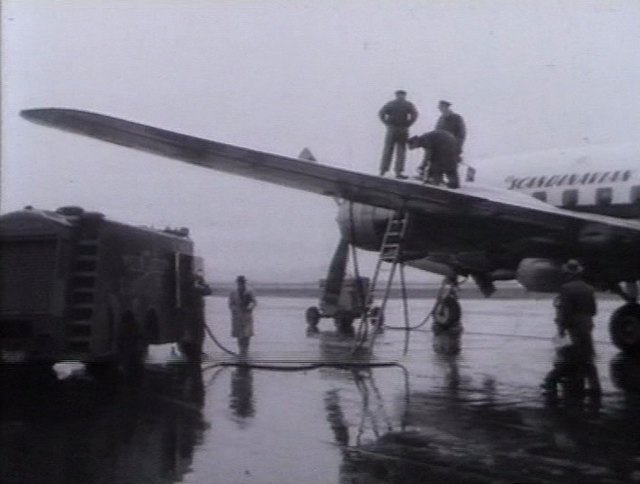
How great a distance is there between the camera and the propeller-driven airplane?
1312 cm

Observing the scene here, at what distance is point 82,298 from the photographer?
11.8 meters

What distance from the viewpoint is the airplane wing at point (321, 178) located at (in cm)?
1238

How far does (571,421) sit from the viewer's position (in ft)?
29.4

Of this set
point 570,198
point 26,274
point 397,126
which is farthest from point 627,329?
point 26,274

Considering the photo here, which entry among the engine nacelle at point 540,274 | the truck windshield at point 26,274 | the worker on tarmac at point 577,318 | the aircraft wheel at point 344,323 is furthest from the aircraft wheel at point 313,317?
the truck windshield at point 26,274

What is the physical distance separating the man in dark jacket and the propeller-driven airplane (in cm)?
50

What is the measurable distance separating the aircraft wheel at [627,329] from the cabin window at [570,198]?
2140 mm

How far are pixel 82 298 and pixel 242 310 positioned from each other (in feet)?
22.9

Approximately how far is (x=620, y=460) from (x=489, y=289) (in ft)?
38.1

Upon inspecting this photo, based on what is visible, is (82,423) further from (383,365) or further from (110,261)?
(383,365)

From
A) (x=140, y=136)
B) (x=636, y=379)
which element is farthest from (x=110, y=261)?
(x=636, y=379)

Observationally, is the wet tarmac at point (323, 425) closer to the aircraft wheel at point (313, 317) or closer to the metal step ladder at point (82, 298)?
the metal step ladder at point (82, 298)

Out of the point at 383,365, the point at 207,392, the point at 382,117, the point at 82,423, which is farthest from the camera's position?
the point at 382,117

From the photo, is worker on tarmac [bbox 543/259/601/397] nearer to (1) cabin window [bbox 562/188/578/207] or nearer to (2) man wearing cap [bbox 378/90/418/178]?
(2) man wearing cap [bbox 378/90/418/178]
